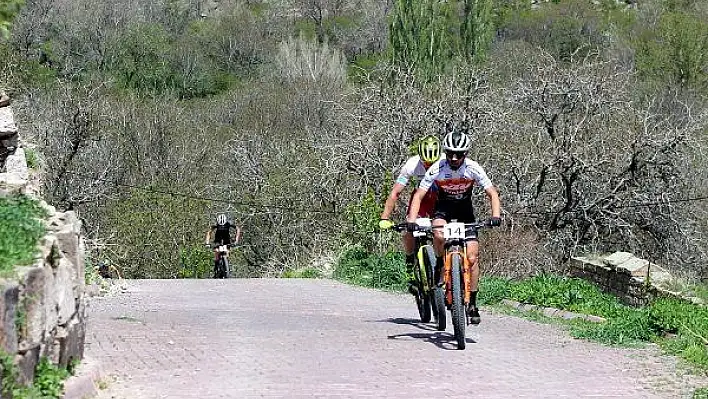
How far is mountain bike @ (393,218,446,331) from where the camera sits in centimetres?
973

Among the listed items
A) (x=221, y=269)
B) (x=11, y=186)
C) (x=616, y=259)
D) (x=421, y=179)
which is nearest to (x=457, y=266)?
(x=421, y=179)

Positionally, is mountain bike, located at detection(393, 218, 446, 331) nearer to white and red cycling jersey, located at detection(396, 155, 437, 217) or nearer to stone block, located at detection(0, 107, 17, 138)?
A: white and red cycling jersey, located at detection(396, 155, 437, 217)

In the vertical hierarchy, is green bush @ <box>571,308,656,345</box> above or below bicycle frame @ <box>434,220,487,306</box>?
below

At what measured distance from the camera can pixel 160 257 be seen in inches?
1491

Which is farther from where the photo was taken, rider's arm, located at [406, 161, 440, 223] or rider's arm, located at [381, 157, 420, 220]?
rider's arm, located at [381, 157, 420, 220]

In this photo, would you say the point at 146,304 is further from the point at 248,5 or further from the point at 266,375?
the point at 248,5

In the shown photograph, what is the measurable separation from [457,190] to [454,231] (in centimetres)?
45

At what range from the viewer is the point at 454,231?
9.17 metres

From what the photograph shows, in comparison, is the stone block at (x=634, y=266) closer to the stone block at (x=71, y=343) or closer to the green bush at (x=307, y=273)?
the green bush at (x=307, y=273)

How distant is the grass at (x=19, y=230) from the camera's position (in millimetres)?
5723

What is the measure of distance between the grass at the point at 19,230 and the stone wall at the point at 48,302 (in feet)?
0.21

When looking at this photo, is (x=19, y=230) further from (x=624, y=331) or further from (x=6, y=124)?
(x=6, y=124)

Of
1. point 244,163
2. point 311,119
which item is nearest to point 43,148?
point 244,163

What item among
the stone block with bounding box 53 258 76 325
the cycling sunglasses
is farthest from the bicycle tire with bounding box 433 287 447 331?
the stone block with bounding box 53 258 76 325
